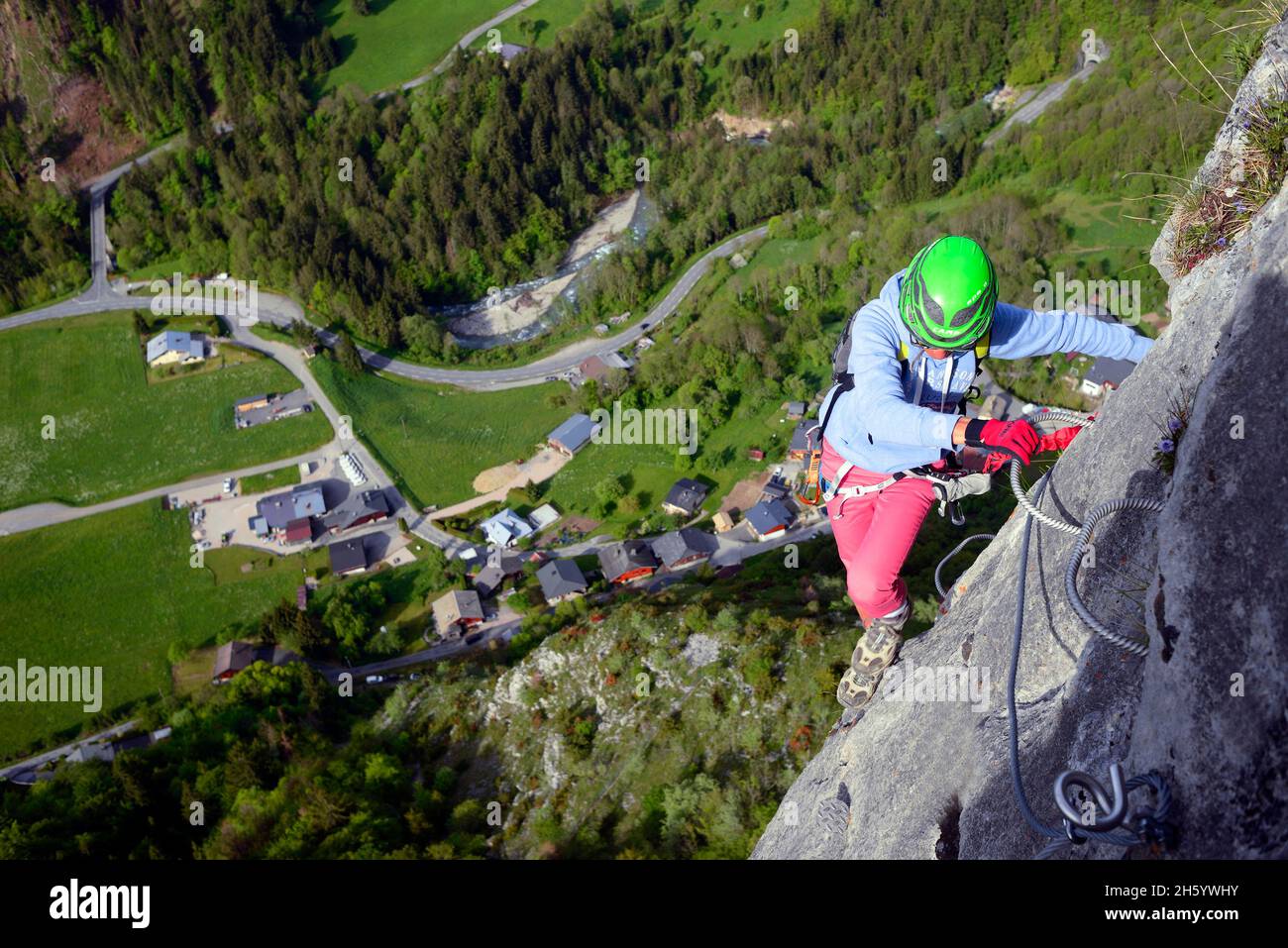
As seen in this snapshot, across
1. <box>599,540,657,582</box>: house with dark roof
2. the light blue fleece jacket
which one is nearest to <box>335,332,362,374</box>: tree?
<box>599,540,657,582</box>: house with dark roof

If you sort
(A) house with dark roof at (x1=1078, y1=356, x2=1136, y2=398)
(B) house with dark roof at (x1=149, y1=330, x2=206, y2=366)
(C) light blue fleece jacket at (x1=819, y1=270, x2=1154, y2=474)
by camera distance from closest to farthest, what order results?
1. (C) light blue fleece jacket at (x1=819, y1=270, x2=1154, y2=474)
2. (A) house with dark roof at (x1=1078, y1=356, x2=1136, y2=398)
3. (B) house with dark roof at (x1=149, y1=330, x2=206, y2=366)

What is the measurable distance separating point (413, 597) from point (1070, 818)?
162ft

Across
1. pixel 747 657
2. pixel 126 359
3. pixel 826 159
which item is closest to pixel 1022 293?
pixel 826 159

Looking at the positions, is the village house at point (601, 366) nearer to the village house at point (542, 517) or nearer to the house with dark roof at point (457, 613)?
the village house at point (542, 517)

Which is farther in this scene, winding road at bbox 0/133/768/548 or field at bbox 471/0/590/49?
field at bbox 471/0/590/49

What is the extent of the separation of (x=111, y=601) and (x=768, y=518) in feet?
146

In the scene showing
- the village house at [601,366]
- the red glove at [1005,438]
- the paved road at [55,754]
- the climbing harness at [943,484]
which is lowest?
the paved road at [55,754]

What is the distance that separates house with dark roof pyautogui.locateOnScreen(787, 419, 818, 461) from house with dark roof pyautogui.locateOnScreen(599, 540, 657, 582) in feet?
42.8

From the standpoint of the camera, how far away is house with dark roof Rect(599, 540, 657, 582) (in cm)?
4953

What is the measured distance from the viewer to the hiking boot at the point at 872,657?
10.5 metres

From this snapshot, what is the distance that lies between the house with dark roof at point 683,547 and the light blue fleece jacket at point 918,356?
1634 inches

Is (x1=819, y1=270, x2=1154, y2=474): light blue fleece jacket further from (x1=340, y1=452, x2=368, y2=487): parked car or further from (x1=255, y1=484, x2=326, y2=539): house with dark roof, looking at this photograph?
(x1=340, y1=452, x2=368, y2=487): parked car

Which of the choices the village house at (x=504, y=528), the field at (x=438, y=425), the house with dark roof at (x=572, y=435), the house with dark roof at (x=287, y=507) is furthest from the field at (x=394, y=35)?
the village house at (x=504, y=528)

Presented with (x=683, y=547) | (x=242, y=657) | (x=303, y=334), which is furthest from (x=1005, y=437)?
(x=303, y=334)
